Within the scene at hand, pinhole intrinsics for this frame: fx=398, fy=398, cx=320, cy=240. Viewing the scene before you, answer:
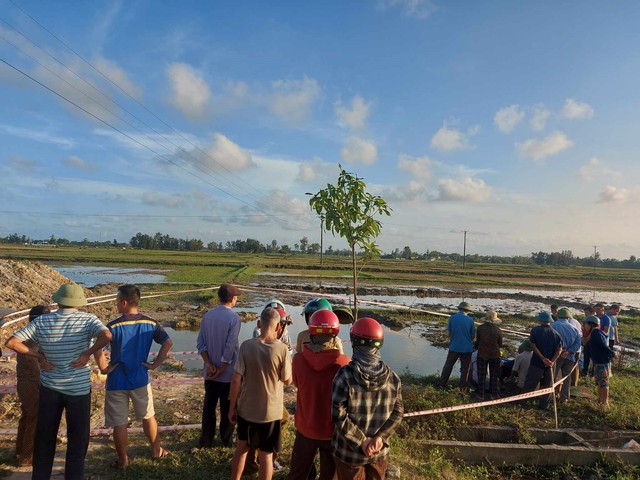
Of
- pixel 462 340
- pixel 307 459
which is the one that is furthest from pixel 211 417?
pixel 462 340

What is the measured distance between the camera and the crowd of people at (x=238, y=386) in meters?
3.06

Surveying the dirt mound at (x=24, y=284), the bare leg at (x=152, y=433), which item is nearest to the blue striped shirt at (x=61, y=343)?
the bare leg at (x=152, y=433)

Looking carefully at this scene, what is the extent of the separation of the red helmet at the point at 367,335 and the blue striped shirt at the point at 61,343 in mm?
2607

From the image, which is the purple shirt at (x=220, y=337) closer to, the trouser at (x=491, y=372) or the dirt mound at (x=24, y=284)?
the trouser at (x=491, y=372)

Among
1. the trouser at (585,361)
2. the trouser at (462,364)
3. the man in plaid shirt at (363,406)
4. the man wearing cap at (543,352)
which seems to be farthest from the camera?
the trouser at (585,361)

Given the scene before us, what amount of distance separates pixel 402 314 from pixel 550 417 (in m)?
13.9

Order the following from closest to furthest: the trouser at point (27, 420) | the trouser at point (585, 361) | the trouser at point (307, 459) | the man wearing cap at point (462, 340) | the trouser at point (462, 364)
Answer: the trouser at point (307, 459)
the trouser at point (27, 420)
the man wearing cap at point (462, 340)
the trouser at point (462, 364)
the trouser at point (585, 361)

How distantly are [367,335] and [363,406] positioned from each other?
1.77ft

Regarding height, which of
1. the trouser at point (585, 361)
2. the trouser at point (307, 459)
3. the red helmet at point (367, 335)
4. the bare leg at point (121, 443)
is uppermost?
the red helmet at point (367, 335)

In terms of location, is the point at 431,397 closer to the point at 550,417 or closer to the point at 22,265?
the point at 550,417

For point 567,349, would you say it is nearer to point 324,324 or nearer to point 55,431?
point 324,324

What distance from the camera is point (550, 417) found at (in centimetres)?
741

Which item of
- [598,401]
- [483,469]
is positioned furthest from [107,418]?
[598,401]

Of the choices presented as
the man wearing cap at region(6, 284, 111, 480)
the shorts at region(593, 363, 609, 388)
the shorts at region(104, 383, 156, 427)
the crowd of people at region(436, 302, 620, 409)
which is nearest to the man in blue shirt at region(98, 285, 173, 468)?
the shorts at region(104, 383, 156, 427)
